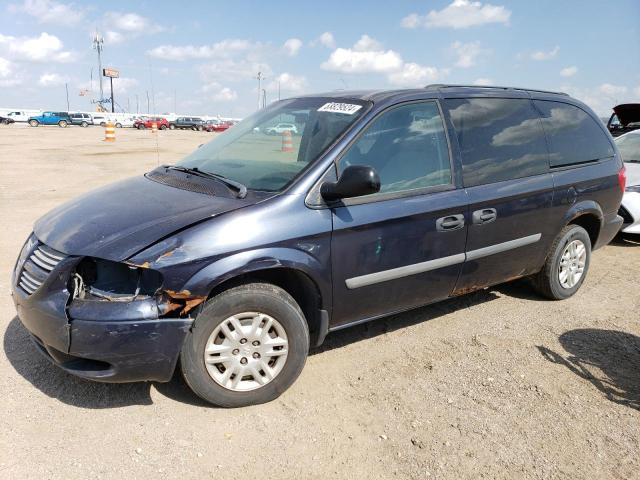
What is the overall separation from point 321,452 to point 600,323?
289 cm

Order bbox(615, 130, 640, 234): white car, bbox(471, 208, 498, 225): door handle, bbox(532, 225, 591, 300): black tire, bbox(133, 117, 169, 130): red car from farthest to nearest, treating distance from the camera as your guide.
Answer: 1. bbox(133, 117, 169, 130): red car
2. bbox(615, 130, 640, 234): white car
3. bbox(532, 225, 591, 300): black tire
4. bbox(471, 208, 498, 225): door handle

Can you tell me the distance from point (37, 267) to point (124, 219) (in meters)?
0.55

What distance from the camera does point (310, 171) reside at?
3.15 m

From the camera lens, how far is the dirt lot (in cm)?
256

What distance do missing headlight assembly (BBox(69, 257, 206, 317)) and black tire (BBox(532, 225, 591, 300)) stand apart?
10.5ft

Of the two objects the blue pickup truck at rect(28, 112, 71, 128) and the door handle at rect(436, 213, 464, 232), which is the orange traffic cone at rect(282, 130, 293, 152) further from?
the blue pickup truck at rect(28, 112, 71, 128)

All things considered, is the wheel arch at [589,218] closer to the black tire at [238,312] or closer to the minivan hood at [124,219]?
the black tire at [238,312]

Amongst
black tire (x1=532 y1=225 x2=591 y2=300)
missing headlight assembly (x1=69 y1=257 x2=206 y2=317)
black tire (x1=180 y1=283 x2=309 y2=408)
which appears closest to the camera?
missing headlight assembly (x1=69 y1=257 x2=206 y2=317)

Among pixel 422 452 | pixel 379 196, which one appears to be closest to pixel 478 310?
pixel 379 196

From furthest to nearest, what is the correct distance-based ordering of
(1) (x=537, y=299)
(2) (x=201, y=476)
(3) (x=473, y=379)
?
(1) (x=537, y=299), (3) (x=473, y=379), (2) (x=201, y=476)

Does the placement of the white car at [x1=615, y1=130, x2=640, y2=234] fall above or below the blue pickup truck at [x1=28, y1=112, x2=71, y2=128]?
below

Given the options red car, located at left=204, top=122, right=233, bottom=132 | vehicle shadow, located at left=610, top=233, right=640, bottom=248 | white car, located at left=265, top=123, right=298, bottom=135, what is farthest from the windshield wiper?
red car, located at left=204, top=122, right=233, bottom=132

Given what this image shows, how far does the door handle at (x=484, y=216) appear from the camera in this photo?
374 centimetres

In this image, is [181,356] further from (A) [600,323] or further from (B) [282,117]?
(A) [600,323]
